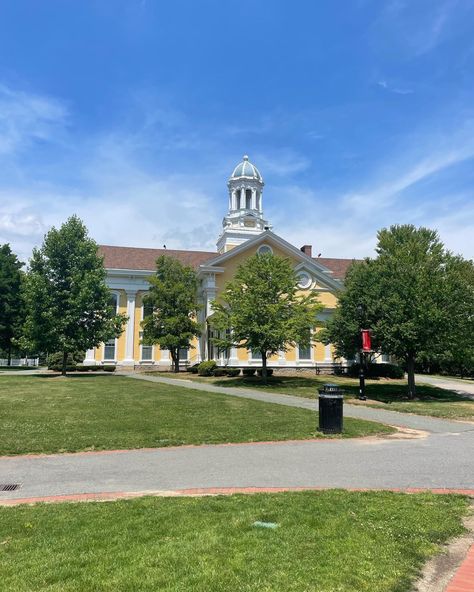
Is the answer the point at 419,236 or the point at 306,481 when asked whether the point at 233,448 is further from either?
the point at 419,236

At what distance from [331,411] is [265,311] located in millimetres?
16228

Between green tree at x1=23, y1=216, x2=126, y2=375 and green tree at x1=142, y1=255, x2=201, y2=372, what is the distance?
4041 millimetres

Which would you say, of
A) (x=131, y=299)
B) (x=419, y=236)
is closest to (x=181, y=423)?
(x=419, y=236)

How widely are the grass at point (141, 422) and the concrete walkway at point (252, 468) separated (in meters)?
0.75

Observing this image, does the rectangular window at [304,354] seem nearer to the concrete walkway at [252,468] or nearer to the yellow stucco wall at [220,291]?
the yellow stucco wall at [220,291]

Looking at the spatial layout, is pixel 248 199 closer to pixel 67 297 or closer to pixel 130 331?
pixel 130 331

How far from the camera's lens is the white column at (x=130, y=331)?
148ft

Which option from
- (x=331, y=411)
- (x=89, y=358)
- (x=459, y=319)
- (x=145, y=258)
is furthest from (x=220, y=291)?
(x=331, y=411)

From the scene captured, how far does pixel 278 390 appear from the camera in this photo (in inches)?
971

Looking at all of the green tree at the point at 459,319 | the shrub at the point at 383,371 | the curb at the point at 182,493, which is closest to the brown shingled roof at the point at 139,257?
the shrub at the point at 383,371

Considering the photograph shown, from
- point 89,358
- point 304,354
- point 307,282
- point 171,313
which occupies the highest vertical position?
point 307,282

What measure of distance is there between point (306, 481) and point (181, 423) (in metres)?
6.00

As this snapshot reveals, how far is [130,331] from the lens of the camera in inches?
1796

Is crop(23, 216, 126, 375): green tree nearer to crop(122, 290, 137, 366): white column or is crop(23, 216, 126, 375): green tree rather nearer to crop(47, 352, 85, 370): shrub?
crop(47, 352, 85, 370): shrub
